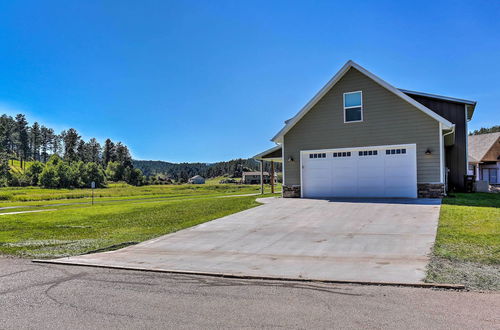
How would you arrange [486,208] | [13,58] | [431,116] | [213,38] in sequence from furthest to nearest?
[13,58], [213,38], [431,116], [486,208]

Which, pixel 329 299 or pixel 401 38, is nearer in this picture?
pixel 329 299

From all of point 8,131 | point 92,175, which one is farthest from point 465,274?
point 8,131

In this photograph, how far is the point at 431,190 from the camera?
14.6 metres

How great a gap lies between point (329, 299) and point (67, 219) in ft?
44.7

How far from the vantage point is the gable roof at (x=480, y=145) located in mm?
28220

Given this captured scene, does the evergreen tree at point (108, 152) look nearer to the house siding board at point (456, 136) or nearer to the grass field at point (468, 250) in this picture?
the house siding board at point (456, 136)

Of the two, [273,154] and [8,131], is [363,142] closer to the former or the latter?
[273,154]

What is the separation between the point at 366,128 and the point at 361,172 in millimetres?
2102

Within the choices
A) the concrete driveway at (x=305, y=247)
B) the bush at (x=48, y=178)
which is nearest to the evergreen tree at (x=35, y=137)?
the bush at (x=48, y=178)

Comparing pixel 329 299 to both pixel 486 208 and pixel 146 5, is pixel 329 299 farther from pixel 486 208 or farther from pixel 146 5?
pixel 146 5

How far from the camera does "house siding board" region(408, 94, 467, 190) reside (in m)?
19.4

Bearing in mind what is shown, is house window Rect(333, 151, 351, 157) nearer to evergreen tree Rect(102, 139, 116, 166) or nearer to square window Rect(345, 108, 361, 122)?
square window Rect(345, 108, 361, 122)

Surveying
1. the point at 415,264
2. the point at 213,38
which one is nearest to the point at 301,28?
the point at 213,38

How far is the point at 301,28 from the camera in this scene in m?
15.1
